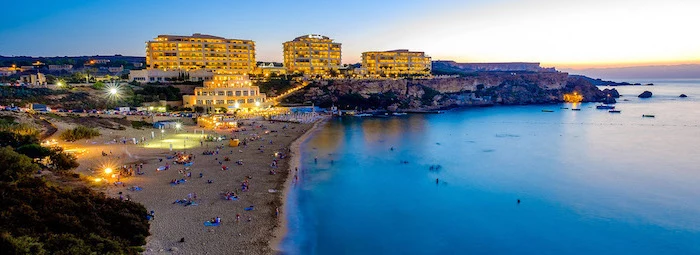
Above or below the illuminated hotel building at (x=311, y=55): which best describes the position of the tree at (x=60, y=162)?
below

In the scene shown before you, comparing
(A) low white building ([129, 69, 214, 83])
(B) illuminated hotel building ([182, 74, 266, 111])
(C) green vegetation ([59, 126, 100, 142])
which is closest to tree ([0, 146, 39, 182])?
(C) green vegetation ([59, 126, 100, 142])

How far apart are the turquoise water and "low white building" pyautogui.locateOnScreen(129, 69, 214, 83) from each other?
137 ft

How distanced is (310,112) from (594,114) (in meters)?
58.5

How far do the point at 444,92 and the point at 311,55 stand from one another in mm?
37839

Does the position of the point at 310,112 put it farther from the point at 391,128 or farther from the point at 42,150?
the point at 42,150

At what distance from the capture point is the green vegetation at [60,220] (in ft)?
42.6

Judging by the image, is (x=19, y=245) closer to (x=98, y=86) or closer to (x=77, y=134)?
(x=77, y=134)

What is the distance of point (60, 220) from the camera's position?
49.6ft

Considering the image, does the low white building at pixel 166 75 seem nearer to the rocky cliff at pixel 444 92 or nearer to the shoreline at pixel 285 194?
the rocky cliff at pixel 444 92

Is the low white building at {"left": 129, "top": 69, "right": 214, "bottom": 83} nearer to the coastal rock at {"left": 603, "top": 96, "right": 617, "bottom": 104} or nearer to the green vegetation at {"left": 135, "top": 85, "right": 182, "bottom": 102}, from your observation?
the green vegetation at {"left": 135, "top": 85, "right": 182, "bottom": 102}

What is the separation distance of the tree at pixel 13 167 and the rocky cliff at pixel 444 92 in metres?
65.7

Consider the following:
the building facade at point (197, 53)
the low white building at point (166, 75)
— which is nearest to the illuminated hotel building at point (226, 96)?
the low white building at point (166, 75)

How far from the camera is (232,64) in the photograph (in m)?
100

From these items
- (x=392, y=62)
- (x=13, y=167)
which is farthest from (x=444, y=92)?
(x=13, y=167)
